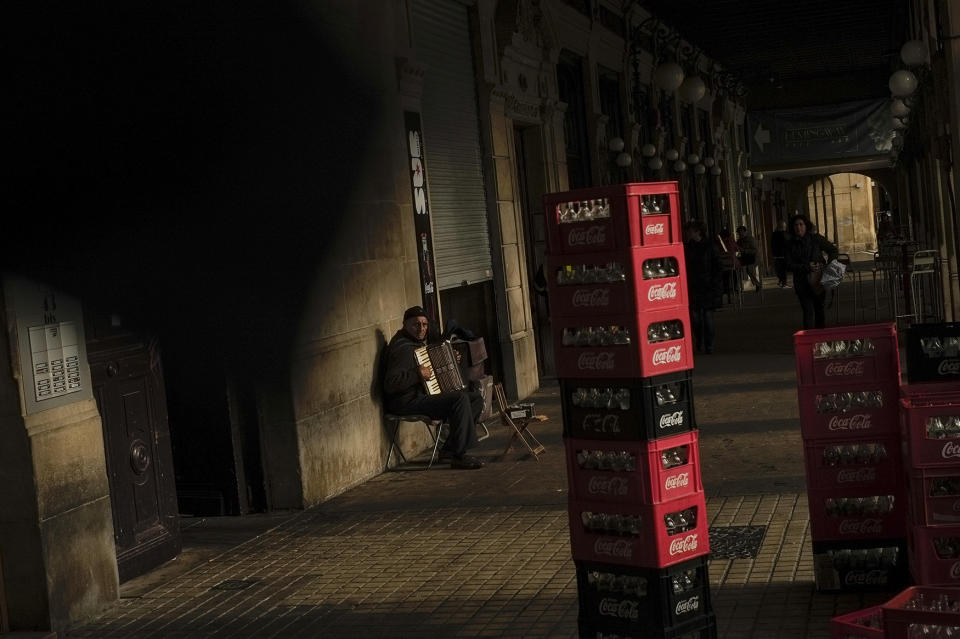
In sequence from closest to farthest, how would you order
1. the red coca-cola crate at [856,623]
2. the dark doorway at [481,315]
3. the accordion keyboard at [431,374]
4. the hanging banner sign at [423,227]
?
the red coca-cola crate at [856,623] < the accordion keyboard at [431,374] < the hanging banner sign at [423,227] < the dark doorway at [481,315]

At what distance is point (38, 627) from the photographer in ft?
18.1

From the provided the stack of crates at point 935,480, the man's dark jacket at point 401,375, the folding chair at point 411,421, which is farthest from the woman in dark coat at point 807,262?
the stack of crates at point 935,480

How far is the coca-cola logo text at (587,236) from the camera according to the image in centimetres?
432

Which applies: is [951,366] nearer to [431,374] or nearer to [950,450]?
[950,450]

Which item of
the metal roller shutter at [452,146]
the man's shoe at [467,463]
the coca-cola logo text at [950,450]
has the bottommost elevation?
the man's shoe at [467,463]

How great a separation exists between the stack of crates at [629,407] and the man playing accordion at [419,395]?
15.6 feet

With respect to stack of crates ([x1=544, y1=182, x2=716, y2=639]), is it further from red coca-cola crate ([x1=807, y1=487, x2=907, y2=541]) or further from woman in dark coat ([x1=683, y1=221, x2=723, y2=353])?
woman in dark coat ([x1=683, y1=221, x2=723, y2=353])

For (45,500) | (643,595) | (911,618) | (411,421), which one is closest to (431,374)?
(411,421)

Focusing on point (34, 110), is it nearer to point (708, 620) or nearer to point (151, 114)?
point (151, 114)

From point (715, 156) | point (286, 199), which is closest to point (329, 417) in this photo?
point (286, 199)

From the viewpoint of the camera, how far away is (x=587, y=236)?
4371mm

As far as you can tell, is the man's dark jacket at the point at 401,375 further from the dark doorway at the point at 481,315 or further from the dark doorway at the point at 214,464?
the dark doorway at the point at 481,315

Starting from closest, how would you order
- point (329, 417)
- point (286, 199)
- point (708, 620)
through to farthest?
1. point (286, 199)
2. point (708, 620)
3. point (329, 417)

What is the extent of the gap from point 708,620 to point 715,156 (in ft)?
89.8
